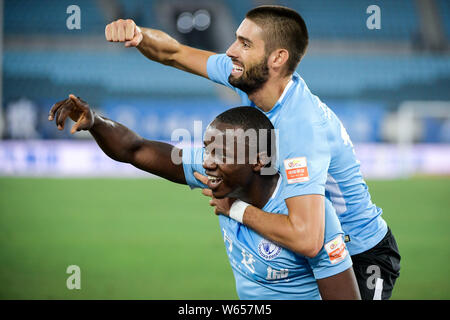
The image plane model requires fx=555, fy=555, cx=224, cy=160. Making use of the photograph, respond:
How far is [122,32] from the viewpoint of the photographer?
3.88m

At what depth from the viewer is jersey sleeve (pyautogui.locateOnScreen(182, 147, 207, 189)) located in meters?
3.71

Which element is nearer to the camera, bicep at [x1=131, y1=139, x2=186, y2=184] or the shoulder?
the shoulder

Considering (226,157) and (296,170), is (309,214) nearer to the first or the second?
(296,170)

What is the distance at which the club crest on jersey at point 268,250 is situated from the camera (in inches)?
128

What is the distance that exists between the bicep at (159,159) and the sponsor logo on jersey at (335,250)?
1.16m

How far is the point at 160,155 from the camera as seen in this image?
3766 mm

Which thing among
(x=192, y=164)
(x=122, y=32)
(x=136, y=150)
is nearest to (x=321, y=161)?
(x=192, y=164)

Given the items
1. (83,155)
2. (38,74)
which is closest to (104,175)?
(83,155)

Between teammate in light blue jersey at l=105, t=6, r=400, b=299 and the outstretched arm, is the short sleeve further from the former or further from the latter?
the outstretched arm

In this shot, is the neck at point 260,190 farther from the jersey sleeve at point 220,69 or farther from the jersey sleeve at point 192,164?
the jersey sleeve at point 220,69

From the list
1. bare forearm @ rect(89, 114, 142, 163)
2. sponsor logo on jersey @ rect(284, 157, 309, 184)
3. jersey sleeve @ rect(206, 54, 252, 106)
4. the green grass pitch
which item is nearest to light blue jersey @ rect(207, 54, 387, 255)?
sponsor logo on jersey @ rect(284, 157, 309, 184)

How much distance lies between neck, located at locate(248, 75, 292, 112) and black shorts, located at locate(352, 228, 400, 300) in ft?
4.14
